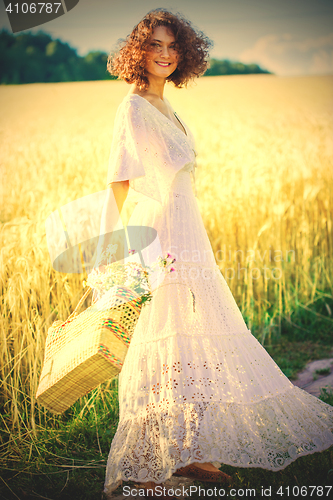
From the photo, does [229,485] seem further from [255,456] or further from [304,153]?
[304,153]

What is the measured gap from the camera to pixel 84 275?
260 cm

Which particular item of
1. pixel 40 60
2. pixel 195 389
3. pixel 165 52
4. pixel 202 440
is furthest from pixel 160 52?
pixel 40 60

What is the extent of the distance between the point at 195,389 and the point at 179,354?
0.12m

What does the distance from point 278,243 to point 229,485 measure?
88.3 inches

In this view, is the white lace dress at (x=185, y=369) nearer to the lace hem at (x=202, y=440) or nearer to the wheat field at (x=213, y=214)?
the lace hem at (x=202, y=440)

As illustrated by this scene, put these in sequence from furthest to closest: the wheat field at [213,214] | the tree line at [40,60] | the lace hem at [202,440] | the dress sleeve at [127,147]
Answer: the tree line at [40,60] < the wheat field at [213,214] < the dress sleeve at [127,147] < the lace hem at [202,440]

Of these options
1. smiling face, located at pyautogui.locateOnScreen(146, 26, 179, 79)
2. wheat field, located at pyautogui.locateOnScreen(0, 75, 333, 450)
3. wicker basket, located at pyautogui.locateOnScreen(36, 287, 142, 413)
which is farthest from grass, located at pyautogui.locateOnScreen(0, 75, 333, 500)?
smiling face, located at pyautogui.locateOnScreen(146, 26, 179, 79)

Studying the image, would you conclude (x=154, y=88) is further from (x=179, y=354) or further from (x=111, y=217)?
(x=179, y=354)

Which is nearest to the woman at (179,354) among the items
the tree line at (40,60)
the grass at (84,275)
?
the grass at (84,275)

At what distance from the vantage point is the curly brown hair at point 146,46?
143cm

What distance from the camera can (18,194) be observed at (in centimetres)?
327

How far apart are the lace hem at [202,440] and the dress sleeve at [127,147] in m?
0.82

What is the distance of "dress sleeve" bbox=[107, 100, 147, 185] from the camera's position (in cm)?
129

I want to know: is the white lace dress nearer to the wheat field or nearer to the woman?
the woman
